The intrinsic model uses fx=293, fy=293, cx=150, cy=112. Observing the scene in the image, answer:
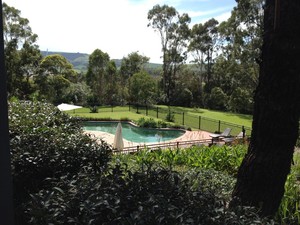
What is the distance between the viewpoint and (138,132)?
60.1 feet

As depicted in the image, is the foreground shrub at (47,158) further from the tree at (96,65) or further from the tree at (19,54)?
the tree at (96,65)

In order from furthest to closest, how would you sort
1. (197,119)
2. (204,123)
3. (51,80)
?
(51,80), (197,119), (204,123)

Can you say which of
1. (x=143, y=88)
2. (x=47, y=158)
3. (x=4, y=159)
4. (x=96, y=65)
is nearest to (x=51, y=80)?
(x=143, y=88)

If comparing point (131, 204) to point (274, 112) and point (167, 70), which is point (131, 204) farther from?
point (167, 70)

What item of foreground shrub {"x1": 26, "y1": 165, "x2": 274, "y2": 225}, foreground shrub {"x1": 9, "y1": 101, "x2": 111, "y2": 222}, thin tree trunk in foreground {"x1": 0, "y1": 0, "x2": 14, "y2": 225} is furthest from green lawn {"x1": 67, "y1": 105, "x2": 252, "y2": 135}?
thin tree trunk in foreground {"x1": 0, "y1": 0, "x2": 14, "y2": 225}

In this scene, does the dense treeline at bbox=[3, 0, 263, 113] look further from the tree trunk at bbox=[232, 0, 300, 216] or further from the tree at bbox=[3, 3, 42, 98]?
the tree trunk at bbox=[232, 0, 300, 216]

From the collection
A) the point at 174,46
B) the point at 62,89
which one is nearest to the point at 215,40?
the point at 174,46

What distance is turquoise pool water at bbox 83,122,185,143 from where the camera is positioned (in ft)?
55.2

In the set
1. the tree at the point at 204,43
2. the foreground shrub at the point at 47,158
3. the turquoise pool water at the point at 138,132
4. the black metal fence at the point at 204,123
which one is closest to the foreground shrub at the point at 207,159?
the foreground shrub at the point at 47,158

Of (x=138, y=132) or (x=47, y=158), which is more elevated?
(x=47, y=158)

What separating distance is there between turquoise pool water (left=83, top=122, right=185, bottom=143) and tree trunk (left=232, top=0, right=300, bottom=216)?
1307 cm

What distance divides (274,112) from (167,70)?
33185 mm

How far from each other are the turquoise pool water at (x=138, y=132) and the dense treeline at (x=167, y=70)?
15.8 feet

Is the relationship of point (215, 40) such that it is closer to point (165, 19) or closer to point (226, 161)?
point (165, 19)
